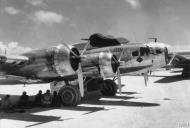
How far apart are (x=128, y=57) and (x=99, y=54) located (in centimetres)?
261

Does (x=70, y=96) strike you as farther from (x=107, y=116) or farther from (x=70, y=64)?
(x=107, y=116)

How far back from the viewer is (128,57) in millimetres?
14359

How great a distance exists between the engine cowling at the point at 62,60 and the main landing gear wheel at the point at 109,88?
4253 millimetres

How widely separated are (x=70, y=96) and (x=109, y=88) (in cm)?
414

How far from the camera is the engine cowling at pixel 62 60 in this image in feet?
37.9

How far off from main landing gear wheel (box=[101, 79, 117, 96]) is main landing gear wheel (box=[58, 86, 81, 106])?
384 cm

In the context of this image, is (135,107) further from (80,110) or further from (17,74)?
(17,74)

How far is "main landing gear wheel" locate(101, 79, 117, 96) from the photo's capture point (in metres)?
15.4

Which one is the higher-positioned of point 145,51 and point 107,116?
point 145,51

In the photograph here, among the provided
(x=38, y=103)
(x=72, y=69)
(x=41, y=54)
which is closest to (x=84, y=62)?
(x=72, y=69)

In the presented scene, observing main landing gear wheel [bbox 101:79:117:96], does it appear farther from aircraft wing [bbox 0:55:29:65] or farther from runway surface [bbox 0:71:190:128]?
aircraft wing [bbox 0:55:29:65]

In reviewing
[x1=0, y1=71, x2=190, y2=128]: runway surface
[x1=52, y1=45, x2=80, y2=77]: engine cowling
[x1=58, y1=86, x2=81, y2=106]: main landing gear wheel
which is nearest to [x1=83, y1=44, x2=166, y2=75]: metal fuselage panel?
[x1=0, y1=71, x2=190, y2=128]: runway surface

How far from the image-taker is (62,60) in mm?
11555

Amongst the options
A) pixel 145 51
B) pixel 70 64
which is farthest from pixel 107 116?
pixel 145 51
